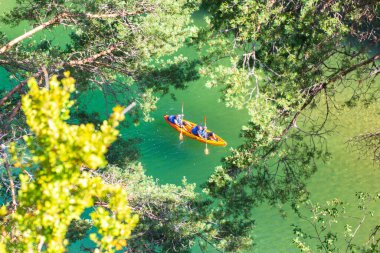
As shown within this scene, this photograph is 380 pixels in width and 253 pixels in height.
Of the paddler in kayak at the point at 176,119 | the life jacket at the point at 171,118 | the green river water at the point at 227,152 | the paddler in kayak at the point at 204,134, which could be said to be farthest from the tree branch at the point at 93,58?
the life jacket at the point at 171,118

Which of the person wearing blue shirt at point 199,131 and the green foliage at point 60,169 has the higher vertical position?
the person wearing blue shirt at point 199,131

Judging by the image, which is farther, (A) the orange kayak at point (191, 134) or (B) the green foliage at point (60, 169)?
(A) the orange kayak at point (191, 134)

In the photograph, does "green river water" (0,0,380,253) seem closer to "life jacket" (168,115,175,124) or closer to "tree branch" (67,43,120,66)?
"life jacket" (168,115,175,124)

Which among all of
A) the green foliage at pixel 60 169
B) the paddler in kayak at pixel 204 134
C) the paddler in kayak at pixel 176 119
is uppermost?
the paddler in kayak at pixel 176 119

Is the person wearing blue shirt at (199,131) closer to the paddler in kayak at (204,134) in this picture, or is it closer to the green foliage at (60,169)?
the paddler in kayak at (204,134)

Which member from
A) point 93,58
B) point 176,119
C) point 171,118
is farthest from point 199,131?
point 93,58

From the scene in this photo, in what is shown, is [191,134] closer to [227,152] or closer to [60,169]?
[227,152]

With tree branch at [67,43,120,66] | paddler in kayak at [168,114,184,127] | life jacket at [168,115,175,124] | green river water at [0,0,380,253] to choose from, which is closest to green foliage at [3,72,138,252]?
tree branch at [67,43,120,66]
